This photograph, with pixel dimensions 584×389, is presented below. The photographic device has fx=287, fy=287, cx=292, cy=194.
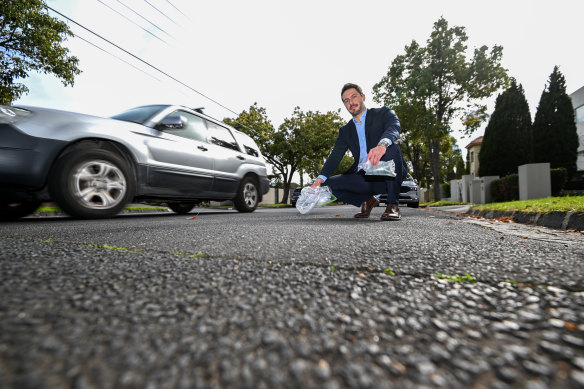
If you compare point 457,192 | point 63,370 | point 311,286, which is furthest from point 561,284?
point 457,192

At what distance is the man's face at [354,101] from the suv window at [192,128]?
249 centimetres

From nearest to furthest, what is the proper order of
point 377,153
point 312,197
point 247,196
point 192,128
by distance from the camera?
1. point 377,153
2. point 312,197
3. point 192,128
4. point 247,196

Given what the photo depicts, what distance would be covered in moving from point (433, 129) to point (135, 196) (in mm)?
16870

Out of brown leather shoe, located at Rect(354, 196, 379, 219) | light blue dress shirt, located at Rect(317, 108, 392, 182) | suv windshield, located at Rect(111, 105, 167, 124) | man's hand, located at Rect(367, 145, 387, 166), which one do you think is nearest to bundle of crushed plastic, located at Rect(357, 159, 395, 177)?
man's hand, located at Rect(367, 145, 387, 166)

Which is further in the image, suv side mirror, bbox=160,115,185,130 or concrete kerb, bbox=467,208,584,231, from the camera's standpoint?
suv side mirror, bbox=160,115,185,130

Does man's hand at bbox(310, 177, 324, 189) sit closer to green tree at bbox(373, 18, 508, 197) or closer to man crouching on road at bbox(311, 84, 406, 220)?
Result: man crouching on road at bbox(311, 84, 406, 220)

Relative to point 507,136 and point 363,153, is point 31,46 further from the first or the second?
point 507,136

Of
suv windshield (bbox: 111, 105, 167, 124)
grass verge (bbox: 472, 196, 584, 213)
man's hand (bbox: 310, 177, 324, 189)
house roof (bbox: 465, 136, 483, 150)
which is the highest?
house roof (bbox: 465, 136, 483, 150)

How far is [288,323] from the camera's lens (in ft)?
2.14

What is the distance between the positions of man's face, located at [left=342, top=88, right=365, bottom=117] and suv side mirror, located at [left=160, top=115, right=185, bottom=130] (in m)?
2.45

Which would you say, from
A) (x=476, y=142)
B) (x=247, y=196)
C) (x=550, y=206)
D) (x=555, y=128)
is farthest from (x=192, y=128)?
(x=476, y=142)

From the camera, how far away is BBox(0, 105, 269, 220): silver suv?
2990 mm

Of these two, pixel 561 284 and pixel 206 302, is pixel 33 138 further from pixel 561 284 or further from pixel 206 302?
pixel 561 284

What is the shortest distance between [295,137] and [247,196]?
74.5ft
